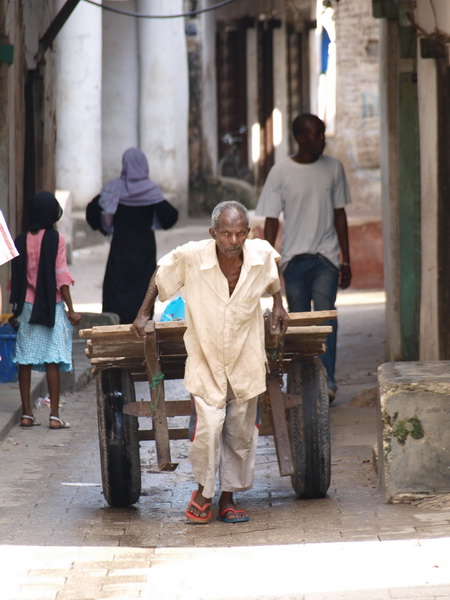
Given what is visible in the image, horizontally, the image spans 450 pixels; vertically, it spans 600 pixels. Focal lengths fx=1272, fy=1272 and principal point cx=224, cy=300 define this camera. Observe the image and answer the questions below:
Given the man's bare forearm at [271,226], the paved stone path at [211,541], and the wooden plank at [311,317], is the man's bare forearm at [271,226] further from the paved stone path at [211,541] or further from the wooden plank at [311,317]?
the wooden plank at [311,317]

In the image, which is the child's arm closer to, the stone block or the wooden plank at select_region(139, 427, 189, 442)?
the wooden plank at select_region(139, 427, 189, 442)

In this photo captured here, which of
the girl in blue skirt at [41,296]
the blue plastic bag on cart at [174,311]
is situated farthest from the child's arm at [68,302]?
the blue plastic bag on cart at [174,311]

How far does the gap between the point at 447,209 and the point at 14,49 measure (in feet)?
12.6

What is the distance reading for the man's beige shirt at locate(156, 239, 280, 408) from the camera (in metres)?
5.50

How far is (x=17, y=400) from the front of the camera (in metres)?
8.63

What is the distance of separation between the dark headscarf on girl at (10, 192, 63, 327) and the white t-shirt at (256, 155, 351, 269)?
1.47 m

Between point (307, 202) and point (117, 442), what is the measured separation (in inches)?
127

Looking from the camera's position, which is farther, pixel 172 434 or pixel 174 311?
pixel 174 311

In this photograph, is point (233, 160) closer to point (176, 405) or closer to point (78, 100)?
point (78, 100)

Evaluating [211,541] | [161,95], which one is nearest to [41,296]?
[211,541]

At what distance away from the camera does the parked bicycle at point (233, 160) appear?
2947 cm

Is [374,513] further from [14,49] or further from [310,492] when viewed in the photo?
[14,49]

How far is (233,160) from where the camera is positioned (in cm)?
2955

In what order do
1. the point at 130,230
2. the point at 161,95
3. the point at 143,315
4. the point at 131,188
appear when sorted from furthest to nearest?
the point at 161,95
the point at 130,230
the point at 131,188
the point at 143,315
